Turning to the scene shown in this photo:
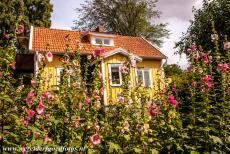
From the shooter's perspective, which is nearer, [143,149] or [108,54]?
[143,149]

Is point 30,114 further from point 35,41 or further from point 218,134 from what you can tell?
point 35,41

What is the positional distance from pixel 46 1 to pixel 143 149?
101 ft

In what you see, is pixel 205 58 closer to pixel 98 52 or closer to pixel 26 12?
pixel 98 52

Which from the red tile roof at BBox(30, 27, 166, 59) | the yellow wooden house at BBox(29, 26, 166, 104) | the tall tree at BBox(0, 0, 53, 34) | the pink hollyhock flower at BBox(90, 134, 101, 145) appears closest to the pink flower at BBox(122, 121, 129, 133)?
the pink hollyhock flower at BBox(90, 134, 101, 145)

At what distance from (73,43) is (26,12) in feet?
39.4

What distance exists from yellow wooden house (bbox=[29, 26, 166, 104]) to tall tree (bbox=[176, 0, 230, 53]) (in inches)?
107

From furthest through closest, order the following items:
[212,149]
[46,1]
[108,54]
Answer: [46,1], [108,54], [212,149]

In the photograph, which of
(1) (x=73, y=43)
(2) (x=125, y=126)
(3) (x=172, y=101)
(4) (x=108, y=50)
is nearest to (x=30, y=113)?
(2) (x=125, y=126)

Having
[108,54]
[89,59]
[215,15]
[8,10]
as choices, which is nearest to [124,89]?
[89,59]

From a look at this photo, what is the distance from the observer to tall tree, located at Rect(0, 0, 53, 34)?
29.9m

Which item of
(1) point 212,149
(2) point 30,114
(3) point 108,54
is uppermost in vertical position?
(3) point 108,54

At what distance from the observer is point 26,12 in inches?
1284

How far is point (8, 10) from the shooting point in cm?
3044

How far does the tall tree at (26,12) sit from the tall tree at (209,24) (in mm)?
14789
